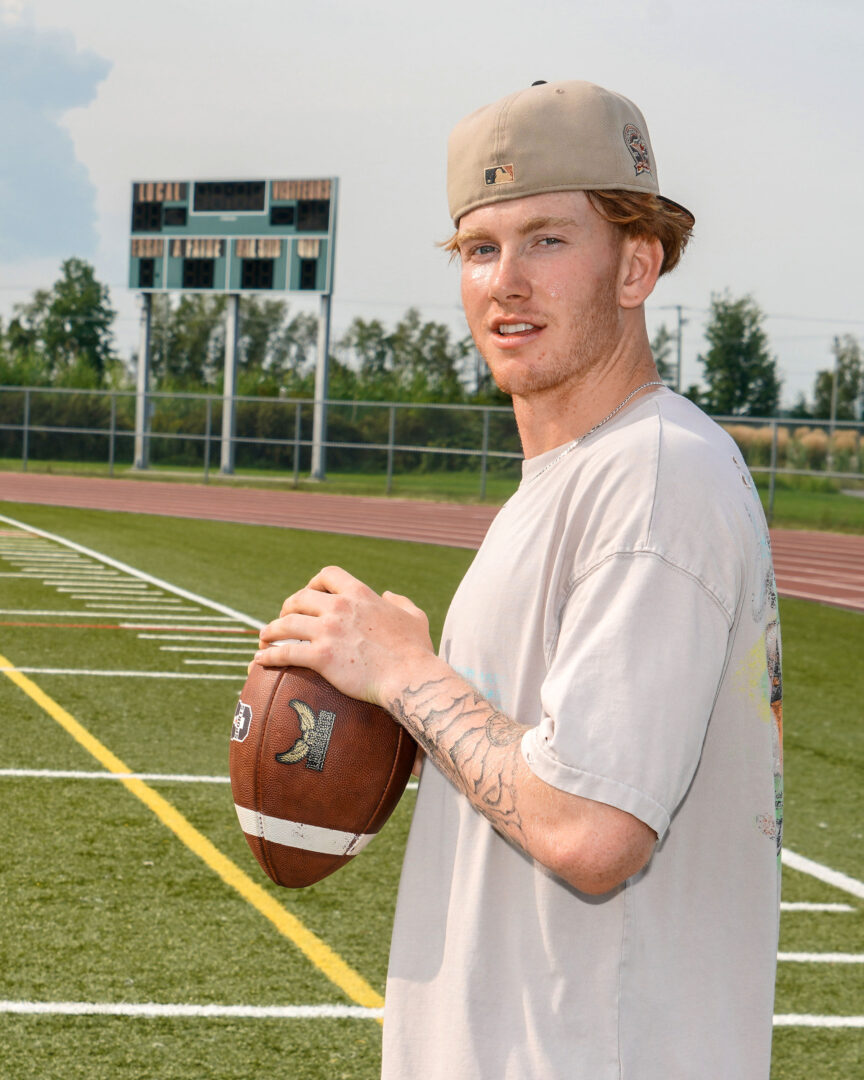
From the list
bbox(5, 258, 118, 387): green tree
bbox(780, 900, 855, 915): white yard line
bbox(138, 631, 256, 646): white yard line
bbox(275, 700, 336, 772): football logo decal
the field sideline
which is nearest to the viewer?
bbox(275, 700, 336, 772): football logo decal

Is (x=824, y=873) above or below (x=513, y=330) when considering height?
below

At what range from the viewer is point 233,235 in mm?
36125

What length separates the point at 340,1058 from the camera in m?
3.55

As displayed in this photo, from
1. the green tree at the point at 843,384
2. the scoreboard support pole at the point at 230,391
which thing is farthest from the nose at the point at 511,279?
the green tree at the point at 843,384

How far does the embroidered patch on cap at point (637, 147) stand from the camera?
5.26ft

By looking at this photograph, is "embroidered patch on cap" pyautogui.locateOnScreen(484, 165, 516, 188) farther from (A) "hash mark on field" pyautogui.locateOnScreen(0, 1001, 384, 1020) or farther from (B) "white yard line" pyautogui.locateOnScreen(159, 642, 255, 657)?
(B) "white yard line" pyautogui.locateOnScreen(159, 642, 255, 657)

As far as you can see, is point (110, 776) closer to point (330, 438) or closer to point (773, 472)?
point (773, 472)

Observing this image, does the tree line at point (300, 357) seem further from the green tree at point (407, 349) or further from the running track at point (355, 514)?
the running track at point (355, 514)

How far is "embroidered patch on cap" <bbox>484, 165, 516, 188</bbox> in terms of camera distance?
5.24 feet

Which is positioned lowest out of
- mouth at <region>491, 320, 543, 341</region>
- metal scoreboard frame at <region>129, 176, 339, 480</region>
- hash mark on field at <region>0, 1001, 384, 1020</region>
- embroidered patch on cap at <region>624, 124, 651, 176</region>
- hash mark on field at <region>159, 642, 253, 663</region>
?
hash mark on field at <region>0, 1001, 384, 1020</region>

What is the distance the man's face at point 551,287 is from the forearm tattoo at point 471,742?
39 centimetres

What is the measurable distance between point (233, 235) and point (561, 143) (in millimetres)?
35754

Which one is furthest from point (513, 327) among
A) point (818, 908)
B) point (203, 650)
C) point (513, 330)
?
point (203, 650)

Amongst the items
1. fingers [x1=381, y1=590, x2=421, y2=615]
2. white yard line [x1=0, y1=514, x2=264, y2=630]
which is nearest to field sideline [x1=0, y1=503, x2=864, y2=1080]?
white yard line [x1=0, y1=514, x2=264, y2=630]
